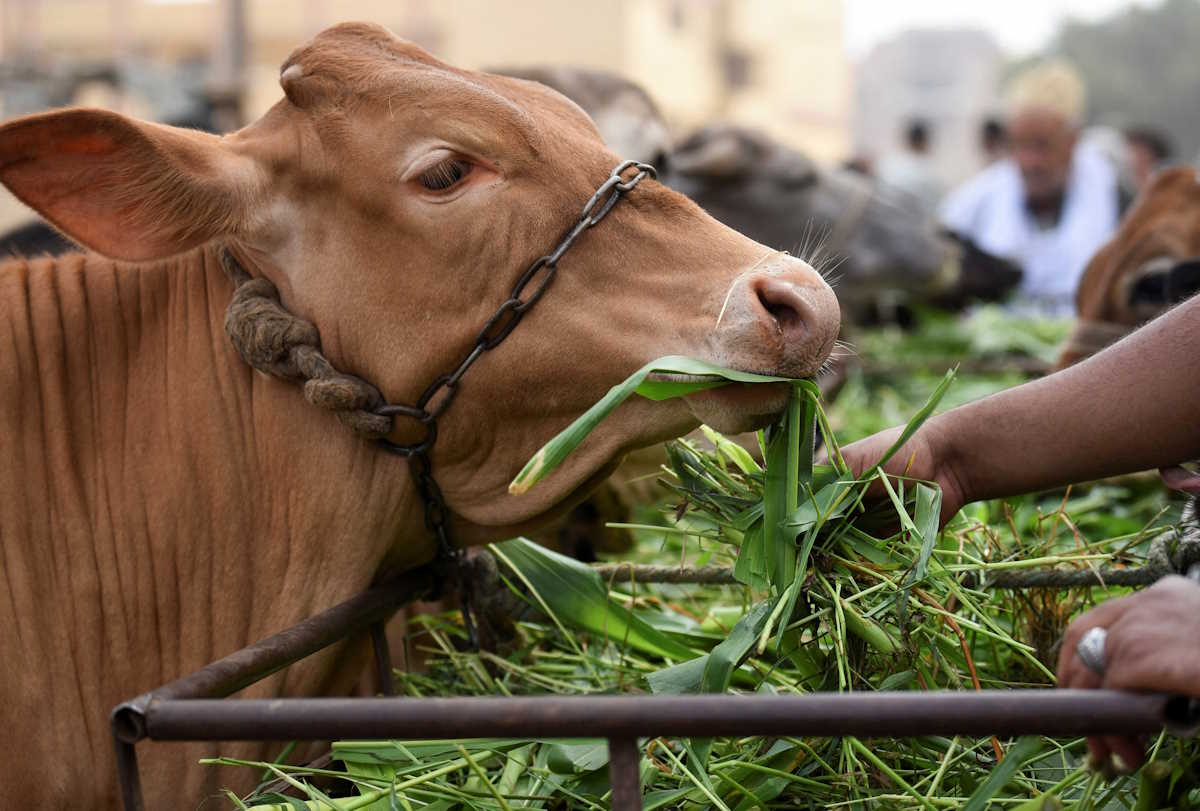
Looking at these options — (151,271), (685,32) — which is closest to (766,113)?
(685,32)

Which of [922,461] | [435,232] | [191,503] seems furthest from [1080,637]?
[191,503]

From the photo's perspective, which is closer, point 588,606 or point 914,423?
point 914,423

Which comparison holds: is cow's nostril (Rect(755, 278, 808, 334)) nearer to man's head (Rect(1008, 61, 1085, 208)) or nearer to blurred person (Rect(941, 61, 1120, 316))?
blurred person (Rect(941, 61, 1120, 316))

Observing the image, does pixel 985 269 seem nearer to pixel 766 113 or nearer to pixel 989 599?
pixel 989 599

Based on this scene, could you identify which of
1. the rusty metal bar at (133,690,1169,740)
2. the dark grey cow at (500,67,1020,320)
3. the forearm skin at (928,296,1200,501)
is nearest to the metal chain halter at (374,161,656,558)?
the forearm skin at (928,296,1200,501)

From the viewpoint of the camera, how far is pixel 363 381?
8.30 ft

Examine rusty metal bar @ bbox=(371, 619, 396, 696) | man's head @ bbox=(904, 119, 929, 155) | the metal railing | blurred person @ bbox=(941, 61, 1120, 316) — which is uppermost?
the metal railing

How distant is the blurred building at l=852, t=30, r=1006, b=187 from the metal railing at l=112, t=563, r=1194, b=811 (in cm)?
4764

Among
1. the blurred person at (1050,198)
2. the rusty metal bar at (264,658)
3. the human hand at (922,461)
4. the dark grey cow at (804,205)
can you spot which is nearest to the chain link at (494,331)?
the rusty metal bar at (264,658)

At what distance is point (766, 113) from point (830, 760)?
34799 millimetres

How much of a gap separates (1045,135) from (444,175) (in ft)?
29.3

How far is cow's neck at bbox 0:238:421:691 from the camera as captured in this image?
2.58 metres

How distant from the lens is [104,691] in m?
2.56

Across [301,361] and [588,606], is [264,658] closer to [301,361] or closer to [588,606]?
[301,361]
